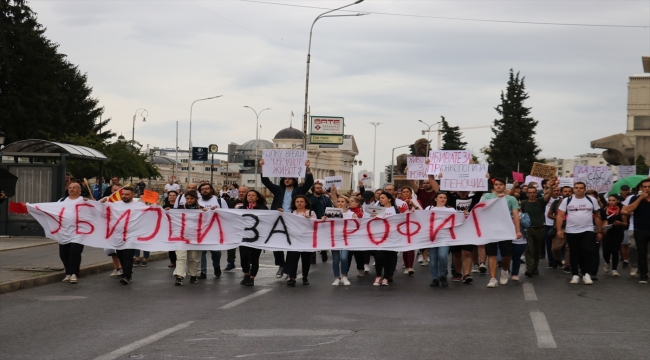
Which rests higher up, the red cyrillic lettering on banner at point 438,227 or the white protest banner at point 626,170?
the white protest banner at point 626,170

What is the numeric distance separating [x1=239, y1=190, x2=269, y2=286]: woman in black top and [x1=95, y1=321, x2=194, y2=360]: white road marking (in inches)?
169

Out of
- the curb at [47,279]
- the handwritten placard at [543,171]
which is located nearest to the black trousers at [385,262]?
the curb at [47,279]

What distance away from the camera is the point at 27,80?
190 ft

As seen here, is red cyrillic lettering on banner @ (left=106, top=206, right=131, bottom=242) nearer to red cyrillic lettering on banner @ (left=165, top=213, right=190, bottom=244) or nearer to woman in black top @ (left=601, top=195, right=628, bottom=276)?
red cyrillic lettering on banner @ (left=165, top=213, right=190, bottom=244)

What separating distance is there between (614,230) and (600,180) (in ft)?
15.5

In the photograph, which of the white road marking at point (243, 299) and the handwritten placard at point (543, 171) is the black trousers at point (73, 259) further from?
the handwritten placard at point (543, 171)

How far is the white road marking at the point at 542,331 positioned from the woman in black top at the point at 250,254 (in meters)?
4.90

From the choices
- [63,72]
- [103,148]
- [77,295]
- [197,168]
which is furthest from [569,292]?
[197,168]

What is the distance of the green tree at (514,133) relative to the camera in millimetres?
88500

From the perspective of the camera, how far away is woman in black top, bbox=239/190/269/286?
1434 cm

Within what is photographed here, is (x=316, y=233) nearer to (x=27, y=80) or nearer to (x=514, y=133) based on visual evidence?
(x=27, y=80)

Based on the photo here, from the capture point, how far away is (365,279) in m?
15.4

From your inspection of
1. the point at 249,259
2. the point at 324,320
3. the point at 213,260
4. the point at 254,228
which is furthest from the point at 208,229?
the point at 324,320

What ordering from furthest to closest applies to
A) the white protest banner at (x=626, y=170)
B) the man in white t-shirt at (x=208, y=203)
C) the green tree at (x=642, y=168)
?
the green tree at (x=642, y=168) → the white protest banner at (x=626, y=170) → the man in white t-shirt at (x=208, y=203)
